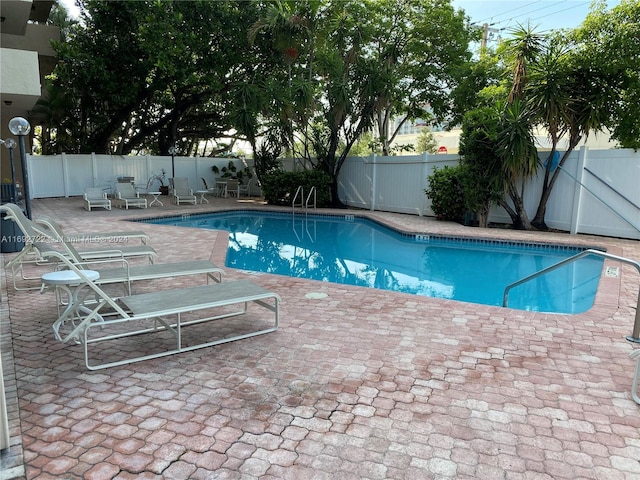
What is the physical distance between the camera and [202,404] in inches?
116

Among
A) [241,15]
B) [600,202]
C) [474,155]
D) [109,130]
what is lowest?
[600,202]

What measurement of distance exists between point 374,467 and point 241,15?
19.2 m

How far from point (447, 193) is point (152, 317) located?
1017 centimetres

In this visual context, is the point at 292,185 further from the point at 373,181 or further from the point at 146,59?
the point at 146,59

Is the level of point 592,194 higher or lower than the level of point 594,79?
lower

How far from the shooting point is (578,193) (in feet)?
35.1

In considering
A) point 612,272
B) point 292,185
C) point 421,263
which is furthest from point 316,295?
point 292,185

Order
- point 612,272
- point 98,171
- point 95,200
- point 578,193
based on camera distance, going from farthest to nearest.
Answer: point 98,171 → point 95,200 → point 578,193 → point 612,272

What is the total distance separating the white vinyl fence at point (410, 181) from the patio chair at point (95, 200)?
12.7 feet

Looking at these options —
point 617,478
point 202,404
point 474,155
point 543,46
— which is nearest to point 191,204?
point 474,155

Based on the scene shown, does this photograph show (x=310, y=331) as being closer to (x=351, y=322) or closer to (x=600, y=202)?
(x=351, y=322)

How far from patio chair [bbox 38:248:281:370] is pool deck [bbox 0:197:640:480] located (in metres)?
0.16

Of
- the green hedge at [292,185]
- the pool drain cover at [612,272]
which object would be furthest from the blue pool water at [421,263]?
the green hedge at [292,185]

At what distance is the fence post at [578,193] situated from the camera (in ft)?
34.6
